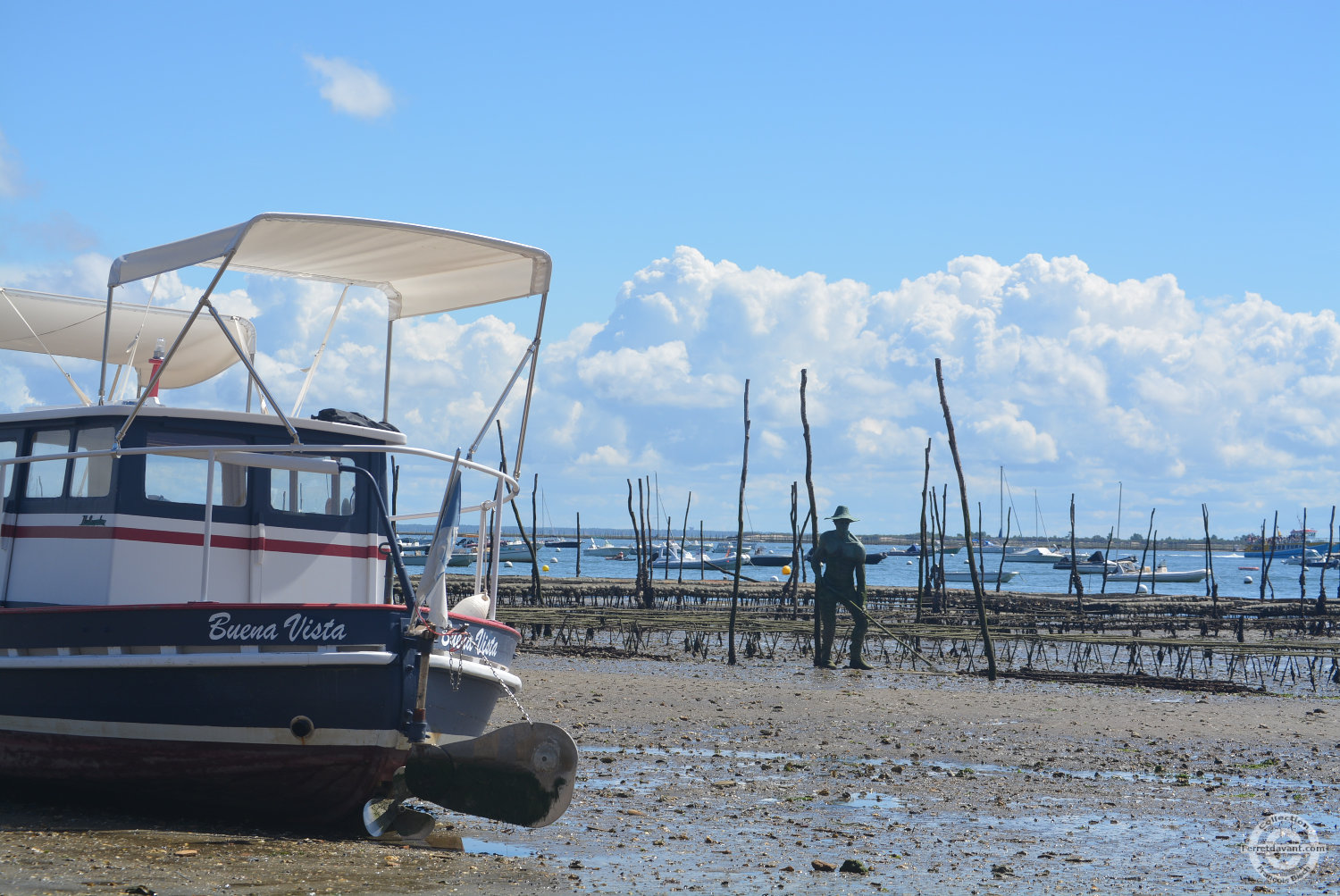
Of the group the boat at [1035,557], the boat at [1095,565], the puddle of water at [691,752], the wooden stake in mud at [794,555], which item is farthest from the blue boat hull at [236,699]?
the boat at [1035,557]

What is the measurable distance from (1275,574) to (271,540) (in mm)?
112574

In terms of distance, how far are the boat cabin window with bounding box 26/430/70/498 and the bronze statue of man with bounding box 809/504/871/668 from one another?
475 inches

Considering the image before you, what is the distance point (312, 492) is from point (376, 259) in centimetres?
187

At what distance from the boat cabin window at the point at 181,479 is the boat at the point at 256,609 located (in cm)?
2

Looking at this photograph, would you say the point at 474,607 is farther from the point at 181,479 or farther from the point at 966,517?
the point at 966,517

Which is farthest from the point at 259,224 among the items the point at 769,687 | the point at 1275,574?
the point at 1275,574

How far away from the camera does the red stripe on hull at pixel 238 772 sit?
8.25 meters

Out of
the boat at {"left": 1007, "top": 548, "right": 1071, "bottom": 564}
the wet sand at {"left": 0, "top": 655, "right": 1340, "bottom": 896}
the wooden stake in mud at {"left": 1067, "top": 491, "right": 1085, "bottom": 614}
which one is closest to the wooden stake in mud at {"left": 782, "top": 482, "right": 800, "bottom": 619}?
the wooden stake in mud at {"left": 1067, "top": 491, "right": 1085, "bottom": 614}

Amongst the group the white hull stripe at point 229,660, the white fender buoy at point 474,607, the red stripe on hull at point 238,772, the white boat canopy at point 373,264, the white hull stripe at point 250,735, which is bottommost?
the red stripe on hull at point 238,772

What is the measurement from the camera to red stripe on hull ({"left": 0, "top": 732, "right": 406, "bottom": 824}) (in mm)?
8250

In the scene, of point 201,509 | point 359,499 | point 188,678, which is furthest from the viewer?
point 359,499

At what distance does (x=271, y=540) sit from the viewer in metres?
9.50

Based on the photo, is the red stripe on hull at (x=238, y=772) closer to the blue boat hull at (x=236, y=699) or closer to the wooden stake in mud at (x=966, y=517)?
the blue boat hull at (x=236, y=699)

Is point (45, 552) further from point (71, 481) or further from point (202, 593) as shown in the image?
point (202, 593)
